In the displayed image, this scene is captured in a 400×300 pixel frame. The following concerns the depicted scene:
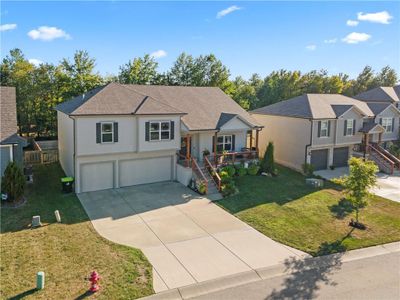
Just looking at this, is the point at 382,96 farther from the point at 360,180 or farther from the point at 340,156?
the point at 360,180

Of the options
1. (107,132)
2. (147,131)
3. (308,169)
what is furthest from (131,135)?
(308,169)

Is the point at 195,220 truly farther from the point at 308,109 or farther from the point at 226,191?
the point at 308,109

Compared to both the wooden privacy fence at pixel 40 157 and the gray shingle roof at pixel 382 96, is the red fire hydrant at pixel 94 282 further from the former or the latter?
the gray shingle roof at pixel 382 96

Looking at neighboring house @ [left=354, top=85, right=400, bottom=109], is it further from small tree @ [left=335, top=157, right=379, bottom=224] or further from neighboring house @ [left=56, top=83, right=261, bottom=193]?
small tree @ [left=335, top=157, right=379, bottom=224]

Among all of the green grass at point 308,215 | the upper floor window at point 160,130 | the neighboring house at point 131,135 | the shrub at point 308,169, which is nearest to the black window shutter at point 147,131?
the neighboring house at point 131,135

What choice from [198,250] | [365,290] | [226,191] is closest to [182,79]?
[226,191]

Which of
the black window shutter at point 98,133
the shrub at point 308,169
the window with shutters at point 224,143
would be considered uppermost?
the black window shutter at point 98,133
